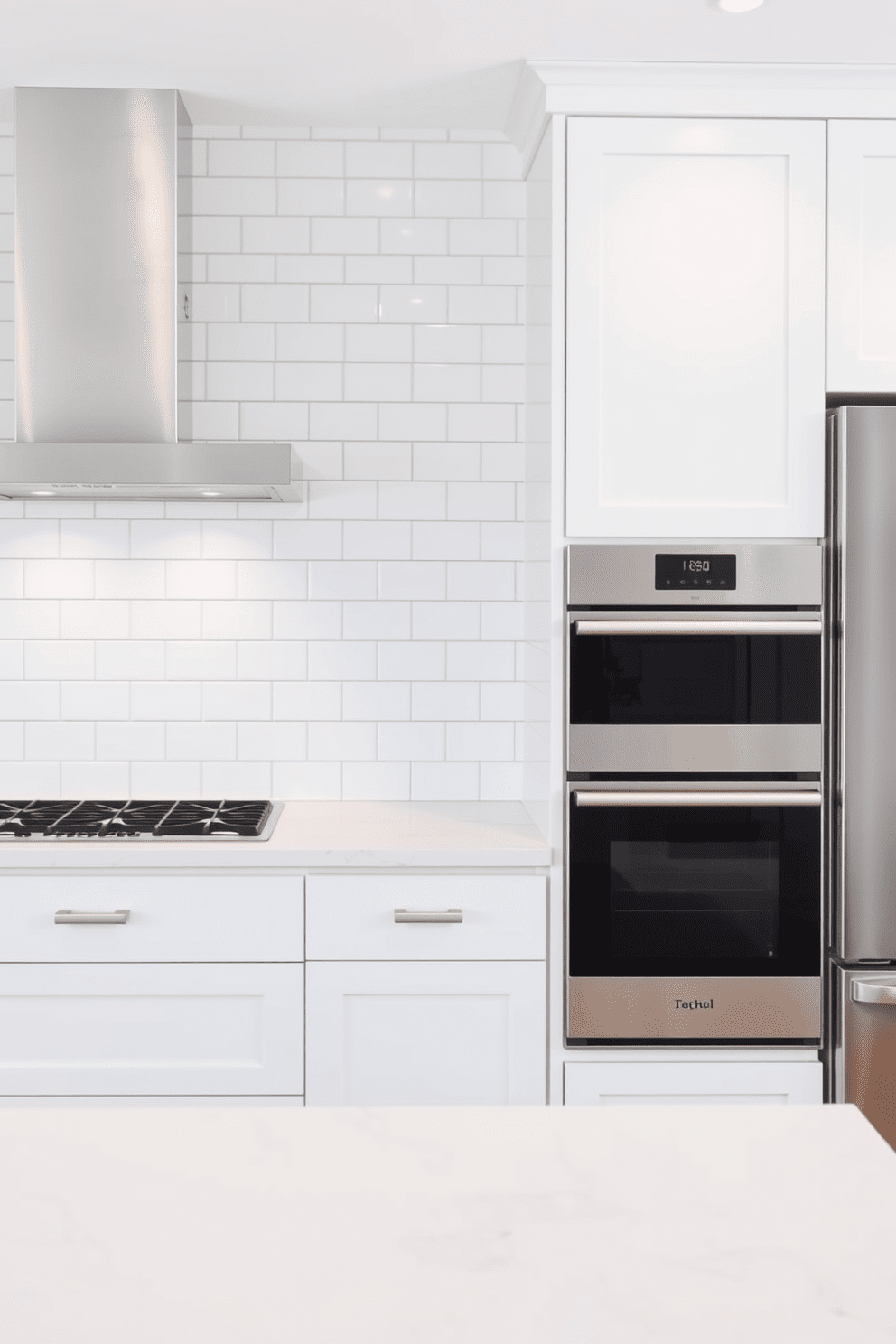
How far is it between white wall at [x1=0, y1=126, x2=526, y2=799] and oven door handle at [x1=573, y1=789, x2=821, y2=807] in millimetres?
639

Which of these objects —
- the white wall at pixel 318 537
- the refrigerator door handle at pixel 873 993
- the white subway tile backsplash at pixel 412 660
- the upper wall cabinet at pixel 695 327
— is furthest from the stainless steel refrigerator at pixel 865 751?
the white subway tile backsplash at pixel 412 660

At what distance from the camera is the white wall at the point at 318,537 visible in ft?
9.20

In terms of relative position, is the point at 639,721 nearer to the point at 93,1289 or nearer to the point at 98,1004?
the point at 98,1004

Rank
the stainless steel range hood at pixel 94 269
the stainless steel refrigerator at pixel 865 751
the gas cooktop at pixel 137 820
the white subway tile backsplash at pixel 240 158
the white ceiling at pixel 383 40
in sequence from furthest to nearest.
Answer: the white subway tile backsplash at pixel 240 158 → the stainless steel range hood at pixel 94 269 → the gas cooktop at pixel 137 820 → the stainless steel refrigerator at pixel 865 751 → the white ceiling at pixel 383 40

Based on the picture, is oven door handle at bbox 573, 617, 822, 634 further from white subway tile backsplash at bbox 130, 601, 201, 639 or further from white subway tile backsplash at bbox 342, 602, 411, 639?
white subway tile backsplash at bbox 130, 601, 201, 639

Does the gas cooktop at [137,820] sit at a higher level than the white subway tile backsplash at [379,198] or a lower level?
lower

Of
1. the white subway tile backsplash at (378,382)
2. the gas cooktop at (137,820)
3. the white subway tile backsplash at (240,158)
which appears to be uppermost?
the white subway tile backsplash at (240,158)

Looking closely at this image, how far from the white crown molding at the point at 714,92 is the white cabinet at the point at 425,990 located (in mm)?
1666

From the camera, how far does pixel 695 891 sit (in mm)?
2281

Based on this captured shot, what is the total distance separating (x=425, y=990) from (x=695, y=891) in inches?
24.0

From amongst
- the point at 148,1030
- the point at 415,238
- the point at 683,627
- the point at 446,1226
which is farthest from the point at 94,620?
the point at 446,1226

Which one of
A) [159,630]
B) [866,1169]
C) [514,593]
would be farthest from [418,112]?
[866,1169]

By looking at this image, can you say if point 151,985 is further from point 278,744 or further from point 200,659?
point 200,659

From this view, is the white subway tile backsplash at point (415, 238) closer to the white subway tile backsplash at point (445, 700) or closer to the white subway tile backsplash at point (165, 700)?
the white subway tile backsplash at point (445, 700)
